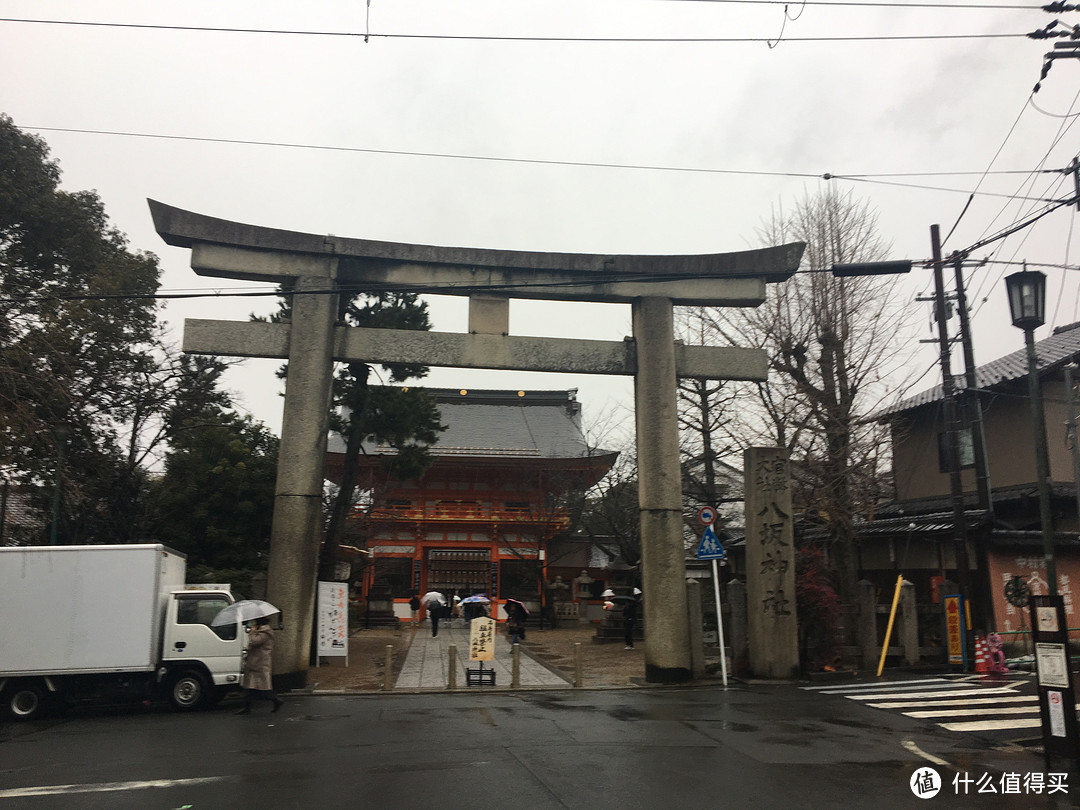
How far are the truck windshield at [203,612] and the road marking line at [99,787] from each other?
17.2 ft

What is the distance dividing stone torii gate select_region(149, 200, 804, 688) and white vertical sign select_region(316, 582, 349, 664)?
254 centimetres

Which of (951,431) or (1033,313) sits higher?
(1033,313)

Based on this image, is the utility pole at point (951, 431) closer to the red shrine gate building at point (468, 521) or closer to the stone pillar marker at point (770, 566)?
the stone pillar marker at point (770, 566)

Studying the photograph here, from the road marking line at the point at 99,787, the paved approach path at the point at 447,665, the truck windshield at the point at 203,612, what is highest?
the truck windshield at the point at 203,612

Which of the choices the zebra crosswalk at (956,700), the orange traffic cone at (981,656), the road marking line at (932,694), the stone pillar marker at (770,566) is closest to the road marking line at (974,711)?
the zebra crosswalk at (956,700)

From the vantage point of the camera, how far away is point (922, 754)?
27.7ft

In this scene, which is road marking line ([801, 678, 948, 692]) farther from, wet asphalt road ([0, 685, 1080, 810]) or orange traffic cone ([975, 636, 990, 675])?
wet asphalt road ([0, 685, 1080, 810])

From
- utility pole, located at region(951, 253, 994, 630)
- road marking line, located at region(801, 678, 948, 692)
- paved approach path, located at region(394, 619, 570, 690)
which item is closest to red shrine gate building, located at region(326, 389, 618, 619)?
paved approach path, located at region(394, 619, 570, 690)

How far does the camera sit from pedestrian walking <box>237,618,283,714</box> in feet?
37.7

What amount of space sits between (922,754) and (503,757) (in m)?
4.60

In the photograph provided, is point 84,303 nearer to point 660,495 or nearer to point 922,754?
point 660,495

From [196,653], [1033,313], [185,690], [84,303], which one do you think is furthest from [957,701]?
[84,303]

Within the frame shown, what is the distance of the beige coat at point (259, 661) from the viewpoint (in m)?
11.5

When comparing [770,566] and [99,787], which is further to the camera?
[770,566]
